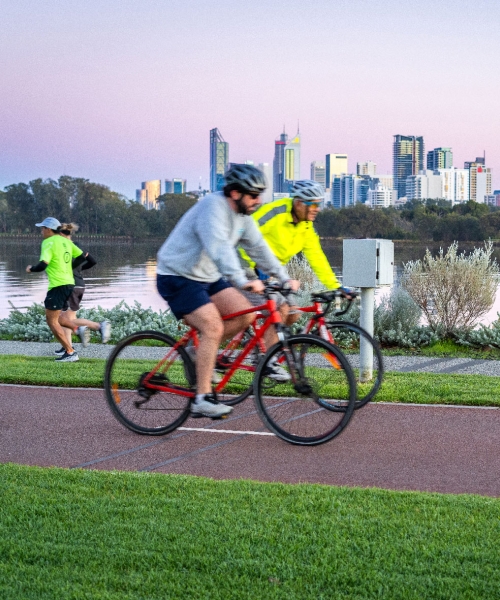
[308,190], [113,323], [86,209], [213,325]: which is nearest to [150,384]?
[213,325]

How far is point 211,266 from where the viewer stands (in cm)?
609

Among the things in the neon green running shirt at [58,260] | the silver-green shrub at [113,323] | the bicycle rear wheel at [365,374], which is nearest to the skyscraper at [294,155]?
the silver-green shrub at [113,323]

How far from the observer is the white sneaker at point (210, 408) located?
6066 mm

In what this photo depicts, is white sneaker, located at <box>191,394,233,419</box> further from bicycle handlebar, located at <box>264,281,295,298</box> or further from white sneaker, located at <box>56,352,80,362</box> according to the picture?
white sneaker, located at <box>56,352,80,362</box>

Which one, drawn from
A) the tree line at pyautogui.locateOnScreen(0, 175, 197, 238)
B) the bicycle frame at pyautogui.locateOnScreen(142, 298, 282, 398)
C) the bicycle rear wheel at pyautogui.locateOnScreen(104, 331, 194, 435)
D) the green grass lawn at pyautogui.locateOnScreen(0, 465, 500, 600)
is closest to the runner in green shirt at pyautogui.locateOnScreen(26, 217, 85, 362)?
the bicycle rear wheel at pyautogui.locateOnScreen(104, 331, 194, 435)

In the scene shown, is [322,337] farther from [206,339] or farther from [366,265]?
[366,265]

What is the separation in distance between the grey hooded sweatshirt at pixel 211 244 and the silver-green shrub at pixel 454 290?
26.2 ft

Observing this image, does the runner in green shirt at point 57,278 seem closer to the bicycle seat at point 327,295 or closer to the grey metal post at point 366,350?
the grey metal post at point 366,350

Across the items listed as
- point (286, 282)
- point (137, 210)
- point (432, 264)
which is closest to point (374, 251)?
point (286, 282)

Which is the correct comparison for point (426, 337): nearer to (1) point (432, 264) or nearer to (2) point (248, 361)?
(1) point (432, 264)

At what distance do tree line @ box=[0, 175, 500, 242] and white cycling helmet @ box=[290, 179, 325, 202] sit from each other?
59.7 metres

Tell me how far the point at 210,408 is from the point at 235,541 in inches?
83.4

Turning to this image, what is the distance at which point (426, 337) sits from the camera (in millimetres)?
13148

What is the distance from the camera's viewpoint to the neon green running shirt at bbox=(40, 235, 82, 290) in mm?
11258
